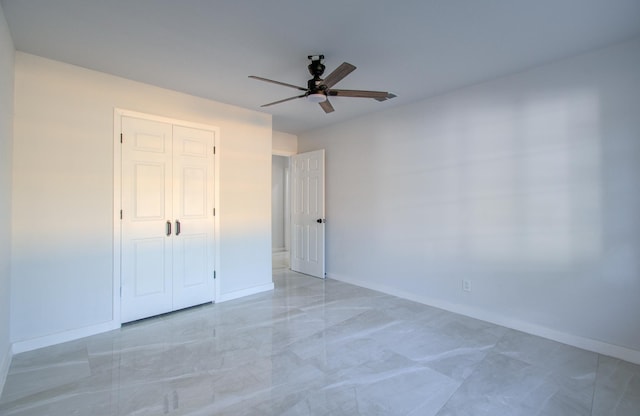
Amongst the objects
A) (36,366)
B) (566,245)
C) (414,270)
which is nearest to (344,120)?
(414,270)

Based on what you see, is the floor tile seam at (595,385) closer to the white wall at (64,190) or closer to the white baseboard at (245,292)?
the white baseboard at (245,292)

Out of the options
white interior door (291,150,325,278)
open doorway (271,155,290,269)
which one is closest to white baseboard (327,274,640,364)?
white interior door (291,150,325,278)

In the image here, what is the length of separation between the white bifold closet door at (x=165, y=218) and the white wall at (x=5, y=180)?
0.86 metres

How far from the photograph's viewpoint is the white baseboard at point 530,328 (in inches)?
99.1

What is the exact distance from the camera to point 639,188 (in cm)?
244

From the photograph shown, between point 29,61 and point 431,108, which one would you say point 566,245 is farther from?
point 29,61

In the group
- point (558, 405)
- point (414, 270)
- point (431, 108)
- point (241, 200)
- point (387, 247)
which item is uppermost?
point (431, 108)

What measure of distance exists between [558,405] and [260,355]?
7.12 ft

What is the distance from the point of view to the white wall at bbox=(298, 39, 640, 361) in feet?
8.34

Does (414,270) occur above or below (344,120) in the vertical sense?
below

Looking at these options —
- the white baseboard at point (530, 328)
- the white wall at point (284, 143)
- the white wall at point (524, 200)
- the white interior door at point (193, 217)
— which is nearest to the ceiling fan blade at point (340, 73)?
the white wall at point (524, 200)

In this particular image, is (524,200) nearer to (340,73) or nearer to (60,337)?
(340,73)

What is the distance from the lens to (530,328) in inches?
117

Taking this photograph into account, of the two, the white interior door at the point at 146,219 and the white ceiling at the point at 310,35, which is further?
the white interior door at the point at 146,219
